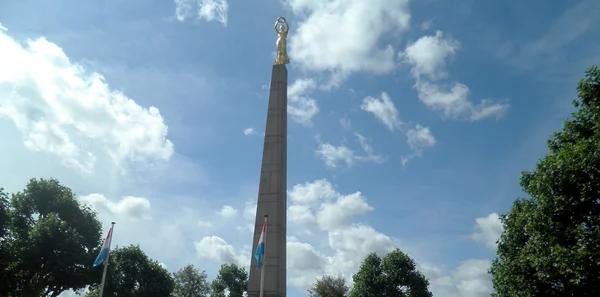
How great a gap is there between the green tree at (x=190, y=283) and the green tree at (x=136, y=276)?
18.0 m

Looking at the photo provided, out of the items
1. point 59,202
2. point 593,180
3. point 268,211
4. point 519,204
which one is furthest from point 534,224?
point 59,202

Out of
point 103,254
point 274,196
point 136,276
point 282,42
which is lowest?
point 103,254

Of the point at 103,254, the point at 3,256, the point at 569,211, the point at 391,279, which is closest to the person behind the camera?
the point at 569,211

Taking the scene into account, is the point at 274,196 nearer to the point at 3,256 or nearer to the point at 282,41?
the point at 282,41

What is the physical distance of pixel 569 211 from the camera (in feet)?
65.6

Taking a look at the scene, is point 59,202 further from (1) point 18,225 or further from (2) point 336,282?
(2) point 336,282

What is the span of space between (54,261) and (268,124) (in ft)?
73.1

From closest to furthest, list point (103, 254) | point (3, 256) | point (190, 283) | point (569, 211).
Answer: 1. point (569, 211)
2. point (103, 254)
3. point (3, 256)
4. point (190, 283)

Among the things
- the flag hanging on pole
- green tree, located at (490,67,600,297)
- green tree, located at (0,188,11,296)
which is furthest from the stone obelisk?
green tree, located at (0,188,11,296)

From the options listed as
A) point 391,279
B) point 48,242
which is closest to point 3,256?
point 48,242

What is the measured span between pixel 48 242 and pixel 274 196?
73.3ft

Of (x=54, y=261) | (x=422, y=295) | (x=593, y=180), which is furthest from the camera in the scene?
(x=422, y=295)

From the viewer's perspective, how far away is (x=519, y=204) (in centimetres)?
2852

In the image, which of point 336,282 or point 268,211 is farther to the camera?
point 336,282
